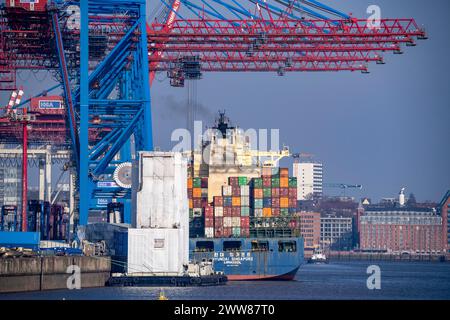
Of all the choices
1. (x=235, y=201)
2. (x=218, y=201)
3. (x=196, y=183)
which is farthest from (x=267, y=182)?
(x=196, y=183)

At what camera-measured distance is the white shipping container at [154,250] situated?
59469 millimetres

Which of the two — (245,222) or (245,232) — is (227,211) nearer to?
(245,222)

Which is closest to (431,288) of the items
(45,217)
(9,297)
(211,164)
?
(211,164)

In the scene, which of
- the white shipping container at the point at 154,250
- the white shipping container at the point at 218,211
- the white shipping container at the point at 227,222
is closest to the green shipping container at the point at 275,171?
the white shipping container at the point at 227,222

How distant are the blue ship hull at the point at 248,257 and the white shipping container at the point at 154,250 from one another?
47.1ft

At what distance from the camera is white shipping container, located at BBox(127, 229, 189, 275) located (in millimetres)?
59469

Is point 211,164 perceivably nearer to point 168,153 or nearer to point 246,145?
point 246,145

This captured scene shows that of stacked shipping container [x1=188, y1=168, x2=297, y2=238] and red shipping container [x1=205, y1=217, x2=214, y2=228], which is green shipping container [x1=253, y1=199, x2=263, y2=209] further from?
red shipping container [x1=205, y1=217, x2=214, y2=228]

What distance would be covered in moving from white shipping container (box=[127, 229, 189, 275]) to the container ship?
561 inches

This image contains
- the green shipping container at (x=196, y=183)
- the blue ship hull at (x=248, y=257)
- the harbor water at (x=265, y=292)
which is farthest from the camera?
the green shipping container at (x=196, y=183)

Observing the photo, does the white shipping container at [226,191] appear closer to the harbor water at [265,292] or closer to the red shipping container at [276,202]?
the red shipping container at [276,202]

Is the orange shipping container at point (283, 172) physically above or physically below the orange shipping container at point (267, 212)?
above

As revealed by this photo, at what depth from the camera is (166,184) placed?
59969 millimetres

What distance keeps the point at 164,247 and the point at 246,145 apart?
27795mm
